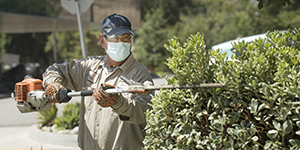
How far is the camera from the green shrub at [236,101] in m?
1.82

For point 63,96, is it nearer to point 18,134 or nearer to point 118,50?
point 118,50

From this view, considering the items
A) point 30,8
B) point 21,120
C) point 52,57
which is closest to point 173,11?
point 52,57

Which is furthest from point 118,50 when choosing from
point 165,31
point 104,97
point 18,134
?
point 165,31

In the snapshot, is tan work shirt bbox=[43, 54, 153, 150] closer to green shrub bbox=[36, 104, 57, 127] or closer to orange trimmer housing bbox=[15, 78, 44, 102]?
orange trimmer housing bbox=[15, 78, 44, 102]

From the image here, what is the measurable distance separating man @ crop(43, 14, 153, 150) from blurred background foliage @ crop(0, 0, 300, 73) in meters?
26.2

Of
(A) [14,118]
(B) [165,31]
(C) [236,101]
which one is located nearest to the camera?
(C) [236,101]

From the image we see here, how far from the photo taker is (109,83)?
3057 millimetres

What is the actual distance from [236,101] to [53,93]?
163 cm

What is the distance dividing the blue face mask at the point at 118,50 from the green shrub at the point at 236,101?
3.16 ft

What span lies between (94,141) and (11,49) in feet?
115

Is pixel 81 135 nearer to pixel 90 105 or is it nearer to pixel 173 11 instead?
pixel 90 105

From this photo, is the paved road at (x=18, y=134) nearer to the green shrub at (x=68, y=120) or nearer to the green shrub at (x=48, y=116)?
the green shrub at (x=48, y=116)

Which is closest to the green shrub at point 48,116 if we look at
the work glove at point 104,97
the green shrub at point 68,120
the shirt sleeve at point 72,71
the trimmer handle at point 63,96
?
the green shrub at point 68,120

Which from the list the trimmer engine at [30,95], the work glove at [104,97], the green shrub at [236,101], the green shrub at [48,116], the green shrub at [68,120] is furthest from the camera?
the green shrub at [48,116]
